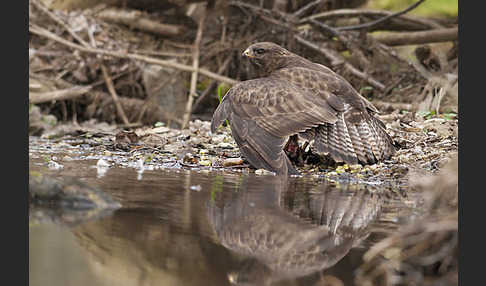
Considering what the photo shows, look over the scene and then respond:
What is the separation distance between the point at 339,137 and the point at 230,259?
3.14 meters

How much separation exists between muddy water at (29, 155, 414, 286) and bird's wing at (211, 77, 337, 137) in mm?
983

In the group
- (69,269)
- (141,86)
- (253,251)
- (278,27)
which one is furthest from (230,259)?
(141,86)

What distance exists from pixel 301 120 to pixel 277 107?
10.1 inches

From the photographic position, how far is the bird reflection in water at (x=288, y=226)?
101 inches

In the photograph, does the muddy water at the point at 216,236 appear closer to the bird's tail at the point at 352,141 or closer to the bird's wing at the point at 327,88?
the bird's tail at the point at 352,141

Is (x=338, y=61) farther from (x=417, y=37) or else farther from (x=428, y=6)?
(x=428, y=6)

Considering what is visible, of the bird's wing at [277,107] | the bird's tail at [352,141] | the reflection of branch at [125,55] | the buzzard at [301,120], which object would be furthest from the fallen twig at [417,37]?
the bird's wing at [277,107]

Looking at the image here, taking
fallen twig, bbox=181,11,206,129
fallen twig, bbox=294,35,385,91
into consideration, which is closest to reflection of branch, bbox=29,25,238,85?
fallen twig, bbox=181,11,206,129

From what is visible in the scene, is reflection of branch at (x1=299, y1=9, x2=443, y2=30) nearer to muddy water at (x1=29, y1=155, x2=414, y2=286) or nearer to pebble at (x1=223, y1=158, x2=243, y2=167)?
pebble at (x1=223, y1=158, x2=243, y2=167)

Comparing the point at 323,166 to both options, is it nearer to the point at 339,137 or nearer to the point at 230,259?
the point at 339,137

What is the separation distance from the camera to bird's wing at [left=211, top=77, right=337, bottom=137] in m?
5.54

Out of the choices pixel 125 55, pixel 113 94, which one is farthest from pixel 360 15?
pixel 113 94

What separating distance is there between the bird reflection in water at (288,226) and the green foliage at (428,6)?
27.3ft

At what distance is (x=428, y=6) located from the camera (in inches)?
488
